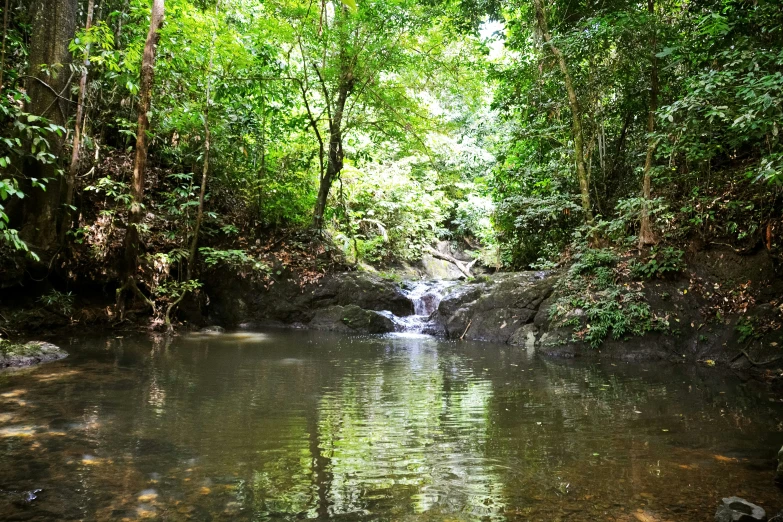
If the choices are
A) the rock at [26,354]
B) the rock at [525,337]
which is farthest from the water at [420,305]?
the rock at [26,354]

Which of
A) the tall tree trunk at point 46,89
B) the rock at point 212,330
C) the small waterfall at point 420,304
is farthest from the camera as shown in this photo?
the small waterfall at point 420,304

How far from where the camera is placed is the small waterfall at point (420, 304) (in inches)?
477

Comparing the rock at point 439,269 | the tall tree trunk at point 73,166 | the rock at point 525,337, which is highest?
the tall tree trunk at point 73,166

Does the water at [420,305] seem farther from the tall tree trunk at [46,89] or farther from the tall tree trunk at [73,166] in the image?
the tall tree trunk at [46,89]

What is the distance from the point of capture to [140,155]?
8844 mm

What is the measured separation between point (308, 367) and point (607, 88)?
8.54 m

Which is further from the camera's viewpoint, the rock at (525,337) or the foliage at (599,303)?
the rock at (525,337)

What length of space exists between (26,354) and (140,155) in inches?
157

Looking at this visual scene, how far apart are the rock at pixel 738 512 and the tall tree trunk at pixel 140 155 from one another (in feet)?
29.7

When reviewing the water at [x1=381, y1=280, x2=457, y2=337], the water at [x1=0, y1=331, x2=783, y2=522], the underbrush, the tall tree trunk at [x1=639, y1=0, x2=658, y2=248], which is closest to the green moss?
the water at [x1=0, y1=331, x2=783, y2=522]

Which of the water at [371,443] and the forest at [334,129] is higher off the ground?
the forest at [334,129]

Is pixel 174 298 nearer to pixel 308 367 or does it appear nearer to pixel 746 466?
pixel 308 367

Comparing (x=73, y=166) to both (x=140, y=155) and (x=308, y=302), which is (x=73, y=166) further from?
(x=308, y=302)

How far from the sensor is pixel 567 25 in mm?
11422
